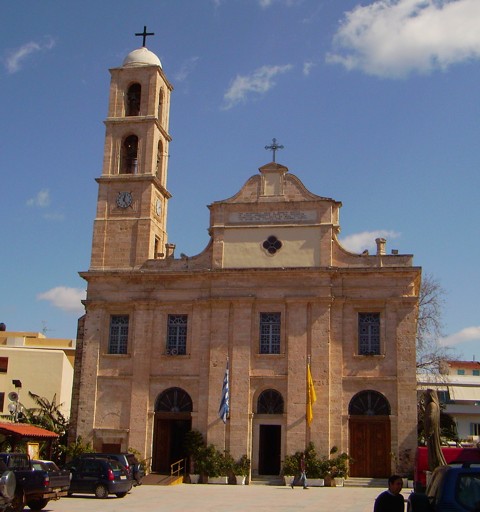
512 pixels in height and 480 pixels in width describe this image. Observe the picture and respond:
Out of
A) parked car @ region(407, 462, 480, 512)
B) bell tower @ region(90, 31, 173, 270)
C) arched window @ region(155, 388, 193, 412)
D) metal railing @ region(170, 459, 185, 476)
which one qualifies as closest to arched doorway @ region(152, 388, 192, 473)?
arched window @ region(155, 388, 193, 412)

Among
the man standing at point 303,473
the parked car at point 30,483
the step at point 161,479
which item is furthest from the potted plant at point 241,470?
the parked car at point 30,483

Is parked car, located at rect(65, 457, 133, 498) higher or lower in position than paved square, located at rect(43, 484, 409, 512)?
higher

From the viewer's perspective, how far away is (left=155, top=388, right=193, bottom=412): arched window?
104ft

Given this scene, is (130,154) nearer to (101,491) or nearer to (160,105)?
(160,105)

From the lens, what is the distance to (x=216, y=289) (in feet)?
105

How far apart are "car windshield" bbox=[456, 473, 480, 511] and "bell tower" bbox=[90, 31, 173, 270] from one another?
83.6ft

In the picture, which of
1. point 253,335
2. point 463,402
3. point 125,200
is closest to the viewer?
point 253,335

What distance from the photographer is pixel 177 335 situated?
32.3 metres

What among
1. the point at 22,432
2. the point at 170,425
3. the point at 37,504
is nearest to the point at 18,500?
the point at 37,504

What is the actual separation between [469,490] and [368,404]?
21.7m

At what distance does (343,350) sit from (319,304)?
2.15 m

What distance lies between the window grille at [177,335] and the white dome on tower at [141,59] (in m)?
12.6

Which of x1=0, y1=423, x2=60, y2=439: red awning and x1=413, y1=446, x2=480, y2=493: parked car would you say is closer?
x1=413, y1=446, x2=480, y2=493: parked car

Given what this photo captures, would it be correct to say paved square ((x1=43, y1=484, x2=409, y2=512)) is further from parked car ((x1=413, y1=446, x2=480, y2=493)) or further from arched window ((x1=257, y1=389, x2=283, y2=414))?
arched window ((x1=257, y1=389, x2=283, y2=414))
